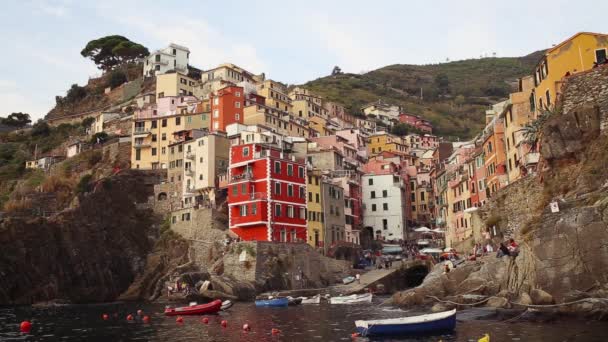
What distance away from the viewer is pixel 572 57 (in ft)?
164

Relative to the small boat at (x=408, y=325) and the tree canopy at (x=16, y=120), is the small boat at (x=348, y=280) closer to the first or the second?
the small boat at (x=408, y=325)

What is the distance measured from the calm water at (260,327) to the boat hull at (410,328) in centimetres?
69

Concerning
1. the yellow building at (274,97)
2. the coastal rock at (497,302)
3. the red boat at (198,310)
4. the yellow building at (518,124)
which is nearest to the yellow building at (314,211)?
the yellow building at (518,124)

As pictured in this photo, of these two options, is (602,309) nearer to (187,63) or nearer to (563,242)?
(563,242)

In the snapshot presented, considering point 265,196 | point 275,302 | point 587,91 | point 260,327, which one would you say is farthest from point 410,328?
point 265,196

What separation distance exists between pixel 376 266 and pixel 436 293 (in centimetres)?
3425

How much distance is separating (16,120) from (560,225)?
148 m

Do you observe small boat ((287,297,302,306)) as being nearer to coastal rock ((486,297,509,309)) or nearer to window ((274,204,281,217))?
window ((274,204,281,217))

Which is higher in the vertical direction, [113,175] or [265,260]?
[113,175]

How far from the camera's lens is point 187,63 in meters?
147

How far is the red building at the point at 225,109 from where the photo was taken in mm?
99750

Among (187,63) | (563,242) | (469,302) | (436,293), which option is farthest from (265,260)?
(187,63)

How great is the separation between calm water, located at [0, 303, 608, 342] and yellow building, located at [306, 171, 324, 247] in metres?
23.2

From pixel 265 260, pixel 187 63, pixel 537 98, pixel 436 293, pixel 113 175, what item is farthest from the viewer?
pixel 187 63
